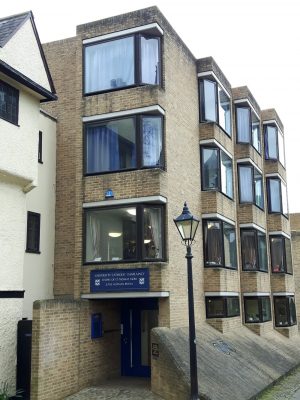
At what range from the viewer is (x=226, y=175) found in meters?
21.3

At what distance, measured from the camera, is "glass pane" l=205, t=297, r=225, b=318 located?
18.7 metres

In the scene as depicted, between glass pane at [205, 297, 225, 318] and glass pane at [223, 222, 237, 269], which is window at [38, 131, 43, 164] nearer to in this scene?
glass pane at [223, 222, 237, 269]

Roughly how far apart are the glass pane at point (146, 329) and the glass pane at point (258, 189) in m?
9.66

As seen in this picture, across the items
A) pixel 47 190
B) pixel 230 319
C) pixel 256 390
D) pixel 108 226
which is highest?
pixel 47 190

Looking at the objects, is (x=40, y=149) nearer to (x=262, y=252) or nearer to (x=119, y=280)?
(x=119, y=280)

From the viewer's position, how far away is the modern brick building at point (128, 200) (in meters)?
15.1

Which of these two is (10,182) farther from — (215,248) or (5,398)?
(215,248)

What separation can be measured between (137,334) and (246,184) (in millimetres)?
9364

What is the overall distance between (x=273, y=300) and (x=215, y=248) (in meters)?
7.43

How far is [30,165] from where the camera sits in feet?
46.4

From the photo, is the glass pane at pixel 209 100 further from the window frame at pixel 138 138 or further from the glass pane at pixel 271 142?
the glass pane at pixel 271 142

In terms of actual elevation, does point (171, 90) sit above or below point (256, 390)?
above

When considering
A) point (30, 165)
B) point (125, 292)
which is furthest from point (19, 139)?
point (125, 292)

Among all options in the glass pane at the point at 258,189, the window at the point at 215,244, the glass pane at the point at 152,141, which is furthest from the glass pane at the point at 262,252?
the glass pane at the point at 152,141
